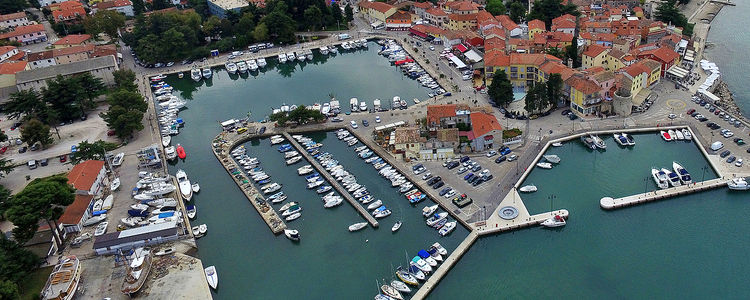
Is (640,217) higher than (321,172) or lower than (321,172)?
lower

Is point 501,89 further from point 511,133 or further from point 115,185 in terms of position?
point 115,185

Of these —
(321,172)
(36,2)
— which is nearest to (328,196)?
(321,172)

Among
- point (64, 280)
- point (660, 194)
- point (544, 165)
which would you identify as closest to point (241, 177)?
point (64, 280)

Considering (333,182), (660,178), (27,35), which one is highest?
(27,35)

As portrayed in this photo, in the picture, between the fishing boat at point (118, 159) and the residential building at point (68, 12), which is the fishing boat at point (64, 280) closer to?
the fishing boat at point (118, 159)

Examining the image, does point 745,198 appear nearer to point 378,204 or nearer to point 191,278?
point 378,204

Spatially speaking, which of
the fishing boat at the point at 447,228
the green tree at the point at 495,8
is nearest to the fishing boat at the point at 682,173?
the fishing boat at the point at 447,228
